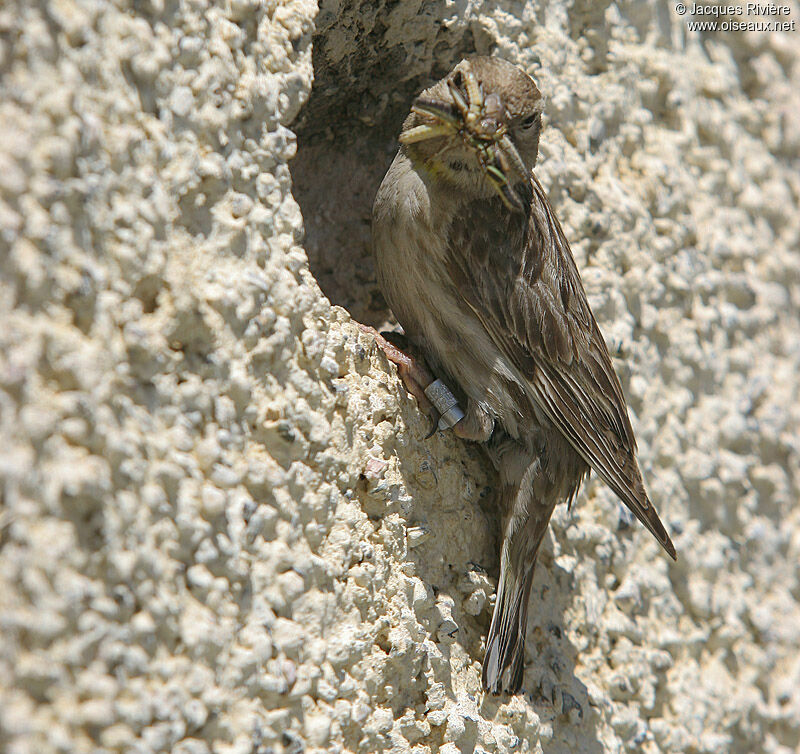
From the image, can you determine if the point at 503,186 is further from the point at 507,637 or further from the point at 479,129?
the point at 507,637

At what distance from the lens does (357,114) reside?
2.98 meters

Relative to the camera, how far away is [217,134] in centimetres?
181

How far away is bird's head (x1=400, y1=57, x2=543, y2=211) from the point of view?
2.39 metres

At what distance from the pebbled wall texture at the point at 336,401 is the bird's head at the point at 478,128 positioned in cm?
34

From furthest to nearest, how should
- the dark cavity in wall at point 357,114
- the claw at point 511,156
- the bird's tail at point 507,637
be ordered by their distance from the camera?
the dark cavity in wall at point 357,114 < the claw at point 511,156 < the bird's tail at point 507,637

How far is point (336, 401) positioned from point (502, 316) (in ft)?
2.27

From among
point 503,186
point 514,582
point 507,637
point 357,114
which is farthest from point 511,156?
point 507,637

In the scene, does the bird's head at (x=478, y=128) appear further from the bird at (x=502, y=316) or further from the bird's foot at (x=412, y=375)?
the bird's foot at (x=412, y=375)

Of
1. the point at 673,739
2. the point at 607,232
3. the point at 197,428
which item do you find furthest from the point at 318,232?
the point at 673,739

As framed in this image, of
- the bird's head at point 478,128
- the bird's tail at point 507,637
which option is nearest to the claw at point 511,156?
the bird's head at point 478,128

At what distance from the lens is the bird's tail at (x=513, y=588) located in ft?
7.63

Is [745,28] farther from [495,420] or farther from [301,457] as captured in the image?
[301,457]

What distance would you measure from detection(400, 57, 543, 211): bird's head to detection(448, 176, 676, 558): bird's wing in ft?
0.40

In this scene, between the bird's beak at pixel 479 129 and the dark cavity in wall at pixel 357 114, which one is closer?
the bird's beak at pixel 479 129
